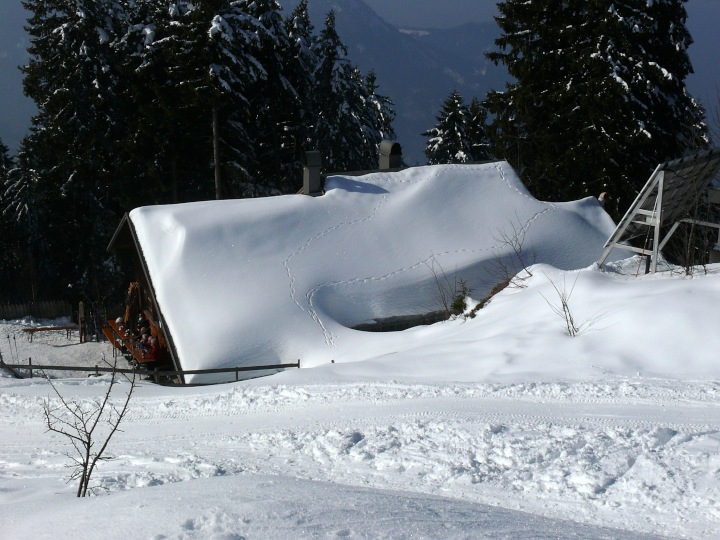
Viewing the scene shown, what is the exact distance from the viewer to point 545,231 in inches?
728

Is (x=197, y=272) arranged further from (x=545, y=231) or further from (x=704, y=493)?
(x=704, y=493)

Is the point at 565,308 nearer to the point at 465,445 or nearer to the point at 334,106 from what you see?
the point at 465,445

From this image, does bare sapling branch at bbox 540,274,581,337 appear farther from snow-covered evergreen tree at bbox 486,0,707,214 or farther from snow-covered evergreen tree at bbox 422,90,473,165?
snow-covered evergreen tree at bbox 422,90,473,165

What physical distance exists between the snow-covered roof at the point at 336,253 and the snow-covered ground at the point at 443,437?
0.47 metres

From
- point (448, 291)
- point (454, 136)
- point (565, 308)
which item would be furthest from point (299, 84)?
point (565, 308)

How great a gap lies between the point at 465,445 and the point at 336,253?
896 centimetres

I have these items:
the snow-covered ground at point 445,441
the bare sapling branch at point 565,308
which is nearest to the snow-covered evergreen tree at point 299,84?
the bare sapling branch at point 565,308

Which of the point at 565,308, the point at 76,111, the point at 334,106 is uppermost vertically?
the point at 334,106

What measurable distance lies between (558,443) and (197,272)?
9.87 metres

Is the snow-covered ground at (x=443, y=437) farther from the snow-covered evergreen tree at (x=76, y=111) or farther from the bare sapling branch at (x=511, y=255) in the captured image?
the snow-covered evergreen tree at (x=76, y=111)

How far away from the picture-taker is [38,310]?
3288 centimetres

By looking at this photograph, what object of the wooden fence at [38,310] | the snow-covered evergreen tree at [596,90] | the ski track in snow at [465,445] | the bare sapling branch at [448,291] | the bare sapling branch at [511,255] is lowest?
the wooden fence at [38,310]

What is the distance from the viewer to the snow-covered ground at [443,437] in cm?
588

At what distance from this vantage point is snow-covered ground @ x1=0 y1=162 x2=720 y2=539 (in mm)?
5883
